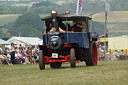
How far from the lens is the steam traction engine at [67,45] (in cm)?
1881

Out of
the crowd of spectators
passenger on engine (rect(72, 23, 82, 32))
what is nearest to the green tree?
the crowd of spectators

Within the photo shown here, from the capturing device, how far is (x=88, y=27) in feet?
66.1

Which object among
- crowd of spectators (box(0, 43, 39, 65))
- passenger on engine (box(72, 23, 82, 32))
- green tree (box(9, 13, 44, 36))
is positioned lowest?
crowd of spectators (box(0, 43, 39, 65))

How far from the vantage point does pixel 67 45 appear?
1906 cm

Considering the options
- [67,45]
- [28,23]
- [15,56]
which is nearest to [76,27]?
[67,45]

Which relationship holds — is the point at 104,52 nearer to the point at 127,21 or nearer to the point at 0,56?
the point at 0,56

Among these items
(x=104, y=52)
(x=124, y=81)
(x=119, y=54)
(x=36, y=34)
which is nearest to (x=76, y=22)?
(x=124, y=81)

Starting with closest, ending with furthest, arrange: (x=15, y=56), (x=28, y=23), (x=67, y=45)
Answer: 1. (x=67, y=45)
2. (x=15, y=56)
3. (x=28, y=23)

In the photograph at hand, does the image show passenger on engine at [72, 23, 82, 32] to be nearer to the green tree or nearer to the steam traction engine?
the steam traction engine

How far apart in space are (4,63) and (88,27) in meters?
9.31

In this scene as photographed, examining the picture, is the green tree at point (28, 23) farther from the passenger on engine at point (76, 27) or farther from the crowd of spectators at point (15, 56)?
the passenger on engine at point (76, 27)

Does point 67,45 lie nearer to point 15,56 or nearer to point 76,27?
point 76,27

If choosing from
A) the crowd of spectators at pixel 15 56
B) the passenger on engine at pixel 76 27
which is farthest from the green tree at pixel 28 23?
the passenger on engine at pixel 76 27

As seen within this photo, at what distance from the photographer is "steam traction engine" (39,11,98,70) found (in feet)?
61.7
